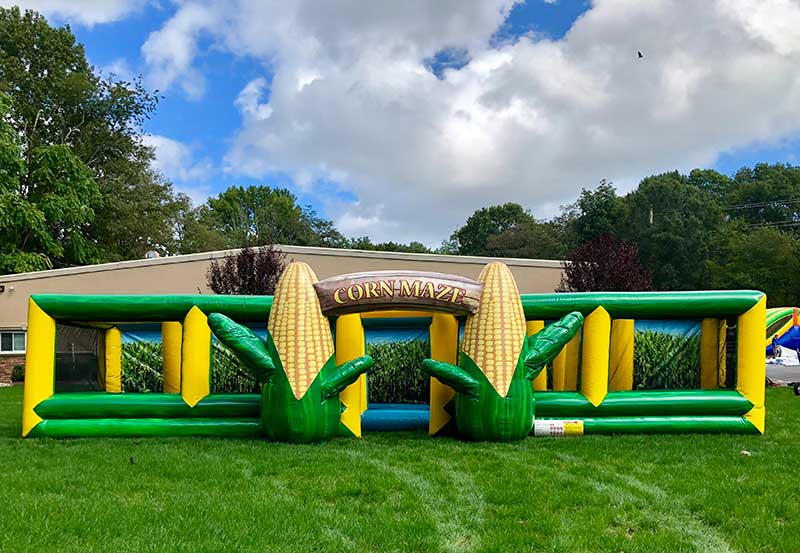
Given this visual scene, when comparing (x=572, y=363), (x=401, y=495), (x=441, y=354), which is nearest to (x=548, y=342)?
(x=441, y=354)

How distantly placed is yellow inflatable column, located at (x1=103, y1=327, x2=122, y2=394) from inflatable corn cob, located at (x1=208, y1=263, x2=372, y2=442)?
6.77 ft

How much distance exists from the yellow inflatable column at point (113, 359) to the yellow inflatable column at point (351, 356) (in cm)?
289

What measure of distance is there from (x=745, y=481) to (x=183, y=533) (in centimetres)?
404

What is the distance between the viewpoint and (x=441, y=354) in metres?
7.45

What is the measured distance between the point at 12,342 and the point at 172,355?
36.6ft

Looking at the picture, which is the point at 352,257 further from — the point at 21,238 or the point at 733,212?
the point at 733,212

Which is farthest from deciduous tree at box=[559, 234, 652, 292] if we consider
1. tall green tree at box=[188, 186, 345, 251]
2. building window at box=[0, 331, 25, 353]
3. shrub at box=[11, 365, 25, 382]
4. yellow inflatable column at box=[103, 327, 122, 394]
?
tall green tree at box=[188, 186, 345, 251]

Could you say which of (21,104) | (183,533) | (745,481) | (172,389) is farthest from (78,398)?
(21,104)

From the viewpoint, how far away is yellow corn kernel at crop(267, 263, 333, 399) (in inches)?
256

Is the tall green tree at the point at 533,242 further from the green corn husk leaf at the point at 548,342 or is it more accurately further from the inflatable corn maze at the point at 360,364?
the green corn husk leaf at the point at 548,342

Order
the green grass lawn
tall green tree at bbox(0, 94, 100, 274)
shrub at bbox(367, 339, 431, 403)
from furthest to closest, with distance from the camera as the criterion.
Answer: tall green tree at bbox(0, 94, 100, 274) → shrub at bbox(367, 339, 431, 403) → the green grass lawn

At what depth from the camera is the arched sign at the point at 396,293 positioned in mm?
6871

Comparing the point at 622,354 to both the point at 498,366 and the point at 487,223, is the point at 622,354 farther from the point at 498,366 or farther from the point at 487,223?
the point at 487,223

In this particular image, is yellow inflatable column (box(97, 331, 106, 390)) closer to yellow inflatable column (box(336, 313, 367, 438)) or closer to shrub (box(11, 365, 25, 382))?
yellow inflatable column (box(336, 313, 367, 438))
